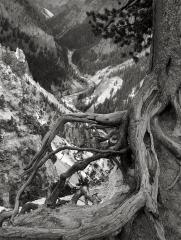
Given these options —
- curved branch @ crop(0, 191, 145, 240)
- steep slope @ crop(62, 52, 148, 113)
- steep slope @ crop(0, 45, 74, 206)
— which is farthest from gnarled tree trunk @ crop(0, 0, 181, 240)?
steep slope @ crop(62, 52, 148, 113)

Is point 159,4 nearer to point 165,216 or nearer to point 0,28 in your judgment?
point 165,216

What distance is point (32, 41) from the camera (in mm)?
138375

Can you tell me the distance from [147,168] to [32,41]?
138 m

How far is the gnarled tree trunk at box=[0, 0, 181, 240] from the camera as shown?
15.1ft

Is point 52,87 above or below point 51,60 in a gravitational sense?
below

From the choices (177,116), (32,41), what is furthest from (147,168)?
(32,41)

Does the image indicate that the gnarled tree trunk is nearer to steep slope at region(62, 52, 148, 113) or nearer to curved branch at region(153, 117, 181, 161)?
curved branch at region(153, 117, 181, 161)

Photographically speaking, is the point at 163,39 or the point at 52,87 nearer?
the point at 163,39

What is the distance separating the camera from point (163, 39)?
17.9ft

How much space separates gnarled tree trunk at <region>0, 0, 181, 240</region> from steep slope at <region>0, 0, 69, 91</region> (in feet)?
356

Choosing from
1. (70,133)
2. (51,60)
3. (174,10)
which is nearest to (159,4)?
(174,10)

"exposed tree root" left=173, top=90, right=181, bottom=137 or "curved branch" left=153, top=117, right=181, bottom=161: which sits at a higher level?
"exposed tree root" left=173, top=90, right=181, bottom=137

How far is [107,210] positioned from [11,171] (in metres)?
21.6

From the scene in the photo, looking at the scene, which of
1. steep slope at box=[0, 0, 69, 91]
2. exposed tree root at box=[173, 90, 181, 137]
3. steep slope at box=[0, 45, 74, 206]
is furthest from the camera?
steep slope at box=[0, 0, 69, 91]
